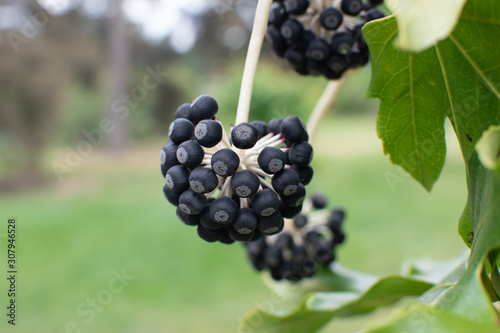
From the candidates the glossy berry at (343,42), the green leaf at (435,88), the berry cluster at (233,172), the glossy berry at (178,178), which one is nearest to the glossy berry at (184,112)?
the berry cluster at (233,172)

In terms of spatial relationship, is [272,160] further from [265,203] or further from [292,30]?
[292,30]

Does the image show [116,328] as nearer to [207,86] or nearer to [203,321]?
[203,321]

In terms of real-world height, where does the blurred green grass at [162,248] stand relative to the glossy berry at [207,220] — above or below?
below

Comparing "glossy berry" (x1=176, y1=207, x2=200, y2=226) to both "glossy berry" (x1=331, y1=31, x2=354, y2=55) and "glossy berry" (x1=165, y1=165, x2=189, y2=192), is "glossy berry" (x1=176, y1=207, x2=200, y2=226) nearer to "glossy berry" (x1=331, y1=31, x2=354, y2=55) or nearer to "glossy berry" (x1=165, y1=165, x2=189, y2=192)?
"glossy berry" (x1=165, y1=165, x2=189, y2=192)

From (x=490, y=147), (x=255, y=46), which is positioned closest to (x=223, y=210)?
(x=255, y=46)

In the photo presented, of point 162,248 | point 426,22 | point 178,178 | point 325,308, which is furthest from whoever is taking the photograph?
point 162,248

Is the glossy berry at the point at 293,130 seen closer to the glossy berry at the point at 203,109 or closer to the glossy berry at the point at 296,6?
the glossy berry at the point at 203,109

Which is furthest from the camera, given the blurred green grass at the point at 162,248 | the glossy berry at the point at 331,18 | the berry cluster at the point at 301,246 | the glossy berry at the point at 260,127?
the blurred green grass at the point at 162,248
